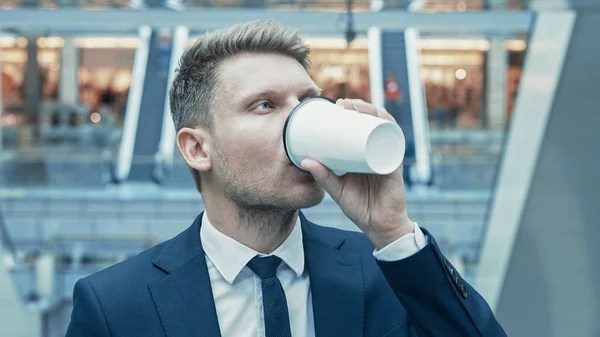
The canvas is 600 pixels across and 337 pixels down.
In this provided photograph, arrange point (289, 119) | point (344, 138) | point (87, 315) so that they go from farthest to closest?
point (87, 315)
point (289, 119)
point (344, 138)

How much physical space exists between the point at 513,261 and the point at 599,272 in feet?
1.04

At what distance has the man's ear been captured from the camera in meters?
1.19

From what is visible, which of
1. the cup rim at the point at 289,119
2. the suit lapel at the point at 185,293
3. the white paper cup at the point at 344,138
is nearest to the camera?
the white paper cup at the point at 344,138

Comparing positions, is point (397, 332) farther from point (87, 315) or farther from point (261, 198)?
point (87, 315)

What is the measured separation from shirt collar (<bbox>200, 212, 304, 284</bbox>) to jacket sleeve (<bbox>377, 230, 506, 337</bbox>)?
0.16 meters

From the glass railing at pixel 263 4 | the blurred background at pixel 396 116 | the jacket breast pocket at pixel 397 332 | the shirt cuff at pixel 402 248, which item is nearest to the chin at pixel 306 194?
the shirt cuff at pixel 402 248

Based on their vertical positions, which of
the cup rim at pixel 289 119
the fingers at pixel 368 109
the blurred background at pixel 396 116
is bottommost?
the blurred background at pixel 396 116

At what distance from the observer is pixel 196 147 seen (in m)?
1.21

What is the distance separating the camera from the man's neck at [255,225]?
118 cm

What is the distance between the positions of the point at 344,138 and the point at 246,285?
1.18ft

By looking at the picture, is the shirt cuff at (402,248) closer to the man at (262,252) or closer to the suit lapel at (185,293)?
the man at (262,252)

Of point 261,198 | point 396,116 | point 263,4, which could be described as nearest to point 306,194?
point 261,198

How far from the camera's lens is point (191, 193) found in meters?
3.26

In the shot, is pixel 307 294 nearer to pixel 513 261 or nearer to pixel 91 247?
pixel 513 261
